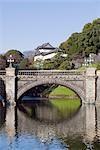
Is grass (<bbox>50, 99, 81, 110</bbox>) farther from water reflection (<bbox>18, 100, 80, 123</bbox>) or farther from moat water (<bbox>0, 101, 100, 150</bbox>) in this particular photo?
moat water (<bbox>0, 101, 100, 150</bbox>)

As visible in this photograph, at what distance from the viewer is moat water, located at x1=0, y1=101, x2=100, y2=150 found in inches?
1747

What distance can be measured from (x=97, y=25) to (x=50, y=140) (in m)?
67.9

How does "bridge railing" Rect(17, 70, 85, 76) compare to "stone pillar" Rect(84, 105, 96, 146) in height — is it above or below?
above

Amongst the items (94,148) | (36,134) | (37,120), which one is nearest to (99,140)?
(94,148)

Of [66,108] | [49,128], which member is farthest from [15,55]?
[49,128]

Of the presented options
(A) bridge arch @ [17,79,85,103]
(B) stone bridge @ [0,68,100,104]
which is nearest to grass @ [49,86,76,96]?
(A) bridge arch @ [17,79,85,103]

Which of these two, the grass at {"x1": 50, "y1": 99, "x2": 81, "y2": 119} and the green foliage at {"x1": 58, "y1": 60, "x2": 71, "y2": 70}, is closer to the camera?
the grass at {"x1": 50, "y1": 99, "x2": 81, "y2": 119}

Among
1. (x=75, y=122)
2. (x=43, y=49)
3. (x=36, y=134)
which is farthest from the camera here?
(x=43, y=49)

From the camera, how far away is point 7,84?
8025cm

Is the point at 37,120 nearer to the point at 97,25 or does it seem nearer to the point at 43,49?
the point at 97,25

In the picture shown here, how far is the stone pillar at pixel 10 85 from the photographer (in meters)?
79.6

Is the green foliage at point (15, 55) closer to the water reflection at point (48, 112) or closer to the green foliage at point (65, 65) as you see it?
the green foliage at point (65, 65)

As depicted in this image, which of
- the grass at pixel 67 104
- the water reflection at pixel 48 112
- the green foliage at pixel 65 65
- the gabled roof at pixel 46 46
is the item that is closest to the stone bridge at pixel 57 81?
the grass at pixel 67 104

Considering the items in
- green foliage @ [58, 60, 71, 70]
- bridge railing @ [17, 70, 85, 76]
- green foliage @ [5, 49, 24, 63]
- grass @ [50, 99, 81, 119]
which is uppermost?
green foliage @ [5, 49, 24, 63]
